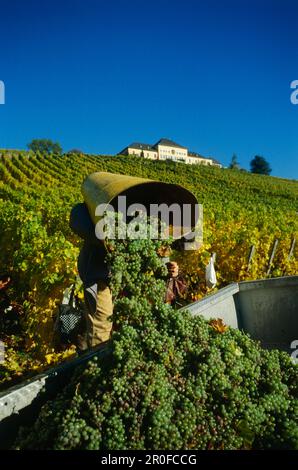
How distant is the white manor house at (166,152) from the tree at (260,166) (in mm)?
18514

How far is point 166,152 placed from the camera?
11206cm

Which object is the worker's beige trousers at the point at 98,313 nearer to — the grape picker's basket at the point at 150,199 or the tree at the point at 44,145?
the grape picker's basket at the point at 150,199

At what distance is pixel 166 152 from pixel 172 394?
11338 centimetres

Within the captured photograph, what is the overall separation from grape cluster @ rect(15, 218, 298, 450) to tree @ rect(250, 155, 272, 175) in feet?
303

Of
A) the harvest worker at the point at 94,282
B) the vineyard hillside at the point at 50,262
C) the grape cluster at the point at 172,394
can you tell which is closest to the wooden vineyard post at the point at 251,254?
the vineyard hillside at the point at 50,262

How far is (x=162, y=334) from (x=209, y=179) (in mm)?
49005

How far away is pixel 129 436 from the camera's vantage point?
1445 mm

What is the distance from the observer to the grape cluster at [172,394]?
145 centimetres

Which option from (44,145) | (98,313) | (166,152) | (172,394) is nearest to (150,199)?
(98,313)

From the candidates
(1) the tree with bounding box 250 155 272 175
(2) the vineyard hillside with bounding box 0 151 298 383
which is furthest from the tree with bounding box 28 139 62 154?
(2) the vineyard hillside with bounding box 0 151 298 383

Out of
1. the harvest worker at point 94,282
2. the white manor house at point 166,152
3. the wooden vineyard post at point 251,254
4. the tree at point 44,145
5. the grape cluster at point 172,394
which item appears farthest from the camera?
the white manor house at point 166,152

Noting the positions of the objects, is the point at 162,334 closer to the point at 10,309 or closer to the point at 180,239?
the point at 180,239

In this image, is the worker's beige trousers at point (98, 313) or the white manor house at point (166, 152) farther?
the white manor house at point (166, 152)

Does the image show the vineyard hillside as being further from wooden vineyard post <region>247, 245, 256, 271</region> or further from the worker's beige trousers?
the worker's beige trousers
